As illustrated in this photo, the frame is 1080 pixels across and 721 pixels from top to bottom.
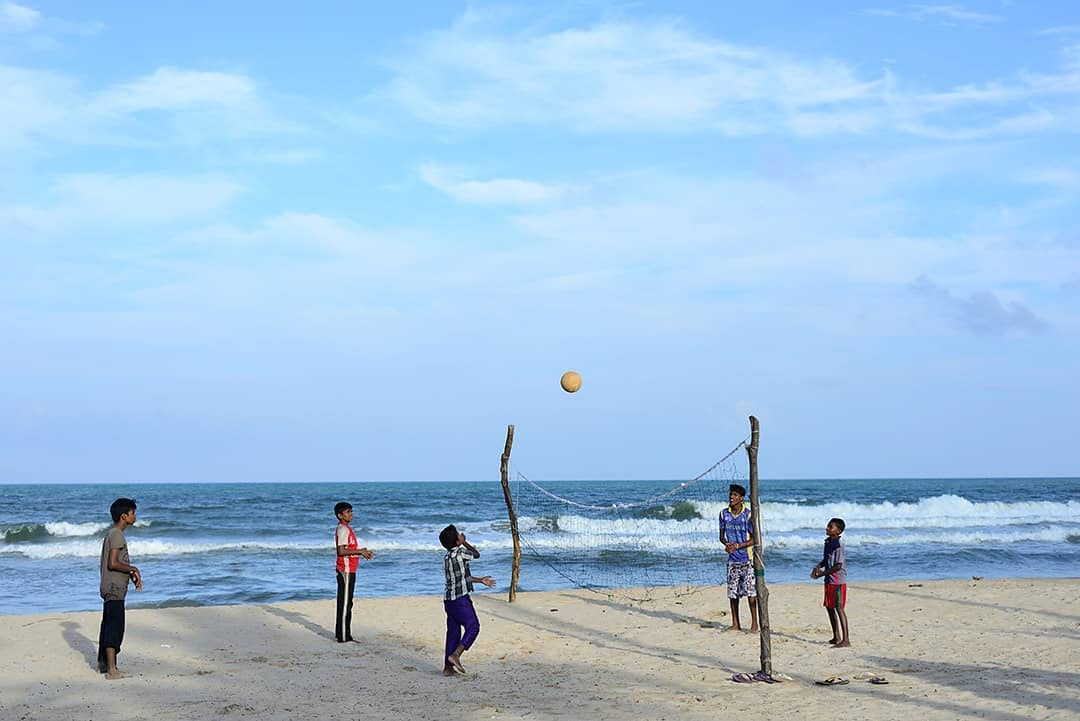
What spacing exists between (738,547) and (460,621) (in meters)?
3.02

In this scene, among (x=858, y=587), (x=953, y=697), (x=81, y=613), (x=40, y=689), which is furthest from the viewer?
(x=858, y=587)

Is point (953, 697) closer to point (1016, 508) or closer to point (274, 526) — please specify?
point (274, 526)

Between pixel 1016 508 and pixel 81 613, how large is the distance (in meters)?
37.1

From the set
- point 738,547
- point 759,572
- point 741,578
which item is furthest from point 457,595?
point 741,578

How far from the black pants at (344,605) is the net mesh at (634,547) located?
2.67 meters

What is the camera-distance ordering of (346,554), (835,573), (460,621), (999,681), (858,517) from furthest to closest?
(858,517), (346,554), (835,573), (460,621), (999,681)

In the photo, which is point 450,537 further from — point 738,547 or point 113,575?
point 738,547

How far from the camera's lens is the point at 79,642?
1059cm

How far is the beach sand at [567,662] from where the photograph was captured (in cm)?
752

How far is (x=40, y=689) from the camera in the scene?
27.7 ft

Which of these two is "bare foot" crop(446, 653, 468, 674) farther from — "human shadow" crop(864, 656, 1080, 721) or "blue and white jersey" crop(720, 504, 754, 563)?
"human shadow" crop(864, 656, 1080, 721)

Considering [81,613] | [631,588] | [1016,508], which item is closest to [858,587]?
[631,588]

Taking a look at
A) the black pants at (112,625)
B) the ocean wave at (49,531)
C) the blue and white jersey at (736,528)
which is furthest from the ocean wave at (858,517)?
the black pants at (112,625)

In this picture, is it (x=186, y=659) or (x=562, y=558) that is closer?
(x=186, y=659)
